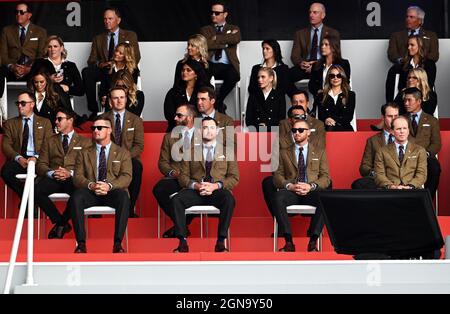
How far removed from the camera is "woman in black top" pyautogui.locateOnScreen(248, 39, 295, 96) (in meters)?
13.1

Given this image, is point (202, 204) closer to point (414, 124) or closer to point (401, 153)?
point (401, 153)

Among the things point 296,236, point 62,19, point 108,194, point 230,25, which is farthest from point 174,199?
point 62,19

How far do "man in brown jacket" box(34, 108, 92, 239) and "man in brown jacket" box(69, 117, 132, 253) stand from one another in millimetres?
245

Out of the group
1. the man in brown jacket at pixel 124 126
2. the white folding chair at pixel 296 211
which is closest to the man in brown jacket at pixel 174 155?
the man in brown jacket at pixel 124 126

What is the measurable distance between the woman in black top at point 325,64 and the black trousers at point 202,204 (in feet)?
8.67

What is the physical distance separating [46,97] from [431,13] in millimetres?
Answer: 4487

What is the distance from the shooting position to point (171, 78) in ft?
47.4

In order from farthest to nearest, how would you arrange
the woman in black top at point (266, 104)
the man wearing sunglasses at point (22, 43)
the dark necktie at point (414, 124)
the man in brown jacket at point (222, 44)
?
the man wearing sunglasses at point (22, 43), the man in brown jacket at point (222, 44), the woman in black top at point (266, 104), the dark necktie at point (414, 124)

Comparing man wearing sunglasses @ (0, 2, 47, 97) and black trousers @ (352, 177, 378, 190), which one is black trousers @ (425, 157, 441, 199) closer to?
black trousers @ (352, 177, 378, 190)

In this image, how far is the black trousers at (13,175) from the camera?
11.8 m

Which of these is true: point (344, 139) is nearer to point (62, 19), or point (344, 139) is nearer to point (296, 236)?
point (296, 236)

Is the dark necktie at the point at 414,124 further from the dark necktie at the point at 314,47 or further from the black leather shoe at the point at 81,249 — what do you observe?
the black leather shoe at the point at 81,249

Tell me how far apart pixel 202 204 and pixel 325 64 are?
2957mm

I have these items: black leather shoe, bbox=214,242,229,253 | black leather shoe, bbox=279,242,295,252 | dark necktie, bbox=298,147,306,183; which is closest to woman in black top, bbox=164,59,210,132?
dark necktie, bbox=298,147,306,183
